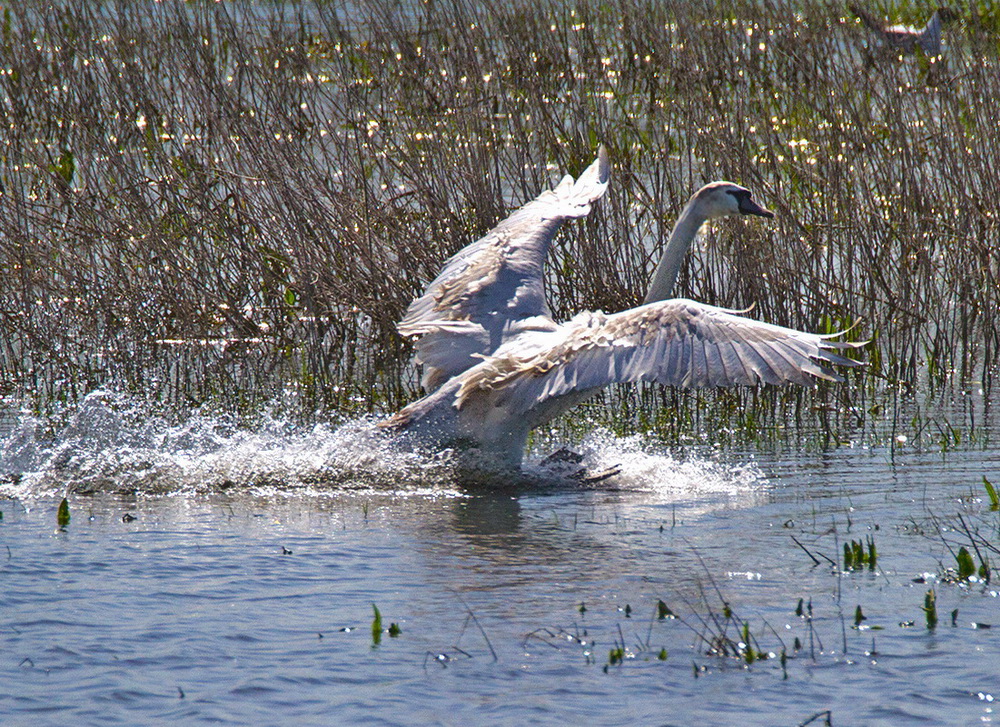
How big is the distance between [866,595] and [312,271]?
5.36 metres

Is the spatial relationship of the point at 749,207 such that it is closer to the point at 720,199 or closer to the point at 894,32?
the point at 720,199

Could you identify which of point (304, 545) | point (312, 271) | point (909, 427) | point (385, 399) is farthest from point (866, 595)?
point (312, 271)

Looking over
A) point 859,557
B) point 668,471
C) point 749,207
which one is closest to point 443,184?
point 749,207

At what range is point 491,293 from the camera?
840 centimetres

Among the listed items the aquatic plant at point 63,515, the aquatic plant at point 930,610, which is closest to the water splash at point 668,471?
the aquatic plant at point 930,610

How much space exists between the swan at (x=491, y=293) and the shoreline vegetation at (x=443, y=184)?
2.07ft

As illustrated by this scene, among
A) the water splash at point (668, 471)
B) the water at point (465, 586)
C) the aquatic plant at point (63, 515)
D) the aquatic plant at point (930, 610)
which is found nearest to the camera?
the water at point (465, 586)

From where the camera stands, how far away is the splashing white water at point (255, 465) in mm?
7027

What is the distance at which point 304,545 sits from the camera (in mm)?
5820

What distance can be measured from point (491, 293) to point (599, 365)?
1766 mm

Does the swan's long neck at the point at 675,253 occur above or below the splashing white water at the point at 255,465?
Answer: above

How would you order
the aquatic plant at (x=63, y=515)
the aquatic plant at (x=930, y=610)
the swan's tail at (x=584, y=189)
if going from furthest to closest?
the swan's tail at (x=584, y=189), the aquatic plant at (x=63, y=515), the aquatic plant at (x=930, y=610)

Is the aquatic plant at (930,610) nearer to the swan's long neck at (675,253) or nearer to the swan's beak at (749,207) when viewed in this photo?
the swan's long neck at (675,253)

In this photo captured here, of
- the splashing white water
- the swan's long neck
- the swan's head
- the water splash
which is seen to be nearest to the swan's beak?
the swan's head
